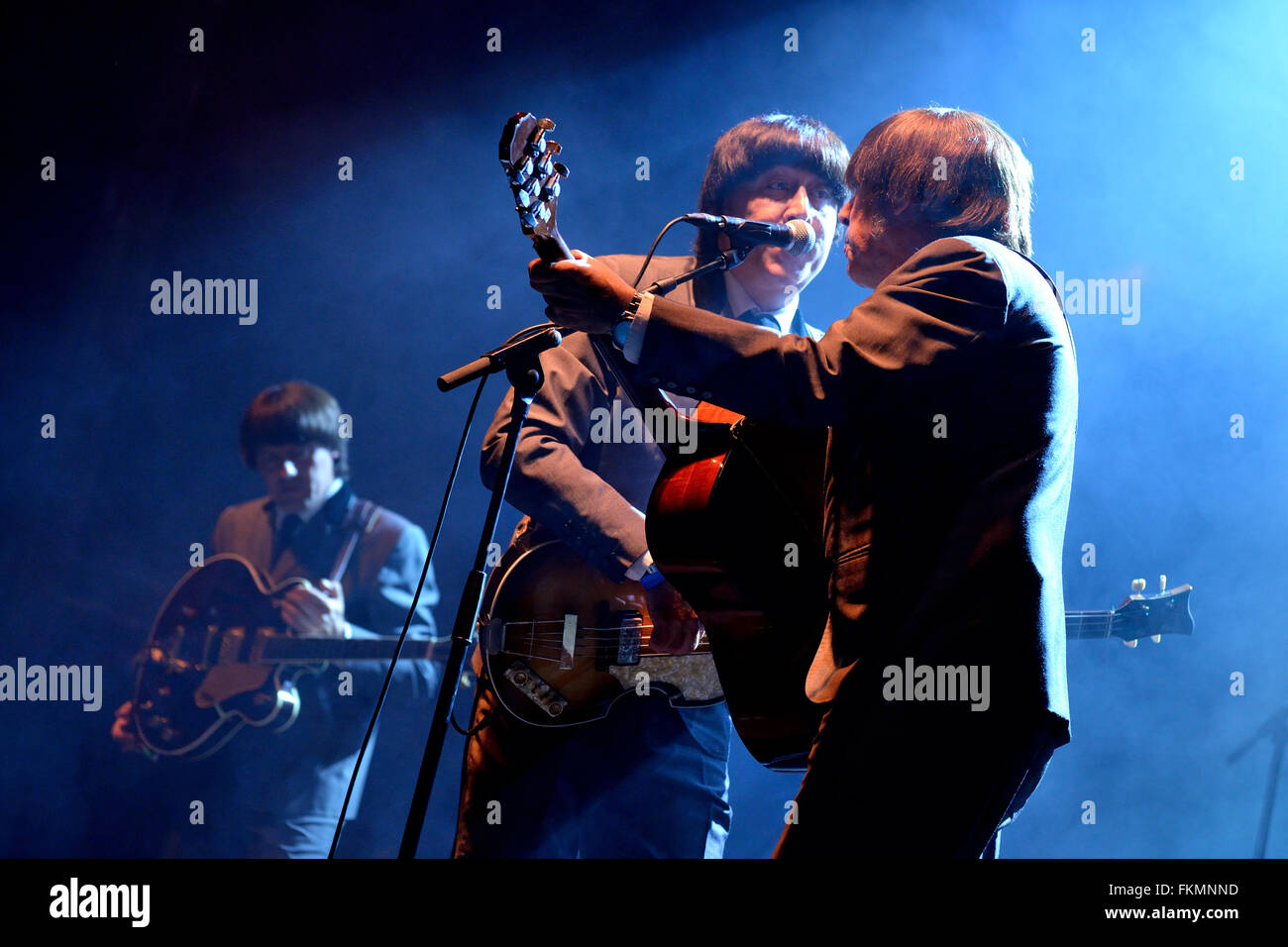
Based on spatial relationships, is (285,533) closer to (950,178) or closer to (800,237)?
(800,237)

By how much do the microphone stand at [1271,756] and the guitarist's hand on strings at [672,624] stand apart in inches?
116

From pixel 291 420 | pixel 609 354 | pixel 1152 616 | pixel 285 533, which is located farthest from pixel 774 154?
pixel 285 533

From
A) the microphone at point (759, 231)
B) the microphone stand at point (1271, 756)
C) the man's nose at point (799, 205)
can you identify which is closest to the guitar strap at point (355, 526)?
the man's nose at point (799, 205)

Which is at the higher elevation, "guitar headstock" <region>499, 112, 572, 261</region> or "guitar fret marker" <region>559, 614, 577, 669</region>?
"guitar headstock" <region>499, 112, 572, 261</region>

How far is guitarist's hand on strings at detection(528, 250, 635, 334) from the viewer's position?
5.59ft

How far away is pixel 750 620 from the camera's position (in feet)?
6.24

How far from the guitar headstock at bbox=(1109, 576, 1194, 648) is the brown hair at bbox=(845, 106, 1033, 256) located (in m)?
1.52

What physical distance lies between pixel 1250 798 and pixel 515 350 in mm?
3812

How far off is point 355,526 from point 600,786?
2.09m

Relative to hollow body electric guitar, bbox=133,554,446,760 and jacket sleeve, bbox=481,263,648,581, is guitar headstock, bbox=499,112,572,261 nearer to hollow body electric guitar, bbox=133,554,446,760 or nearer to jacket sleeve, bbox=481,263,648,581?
jacket sleeve, bbox=481,263,648,581

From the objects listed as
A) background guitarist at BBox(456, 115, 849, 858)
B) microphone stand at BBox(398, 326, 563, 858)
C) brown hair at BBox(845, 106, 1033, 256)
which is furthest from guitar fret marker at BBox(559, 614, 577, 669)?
brown hair at BBox(845, 106, 1033, 256)

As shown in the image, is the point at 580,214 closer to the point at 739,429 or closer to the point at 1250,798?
the point at 739,429
